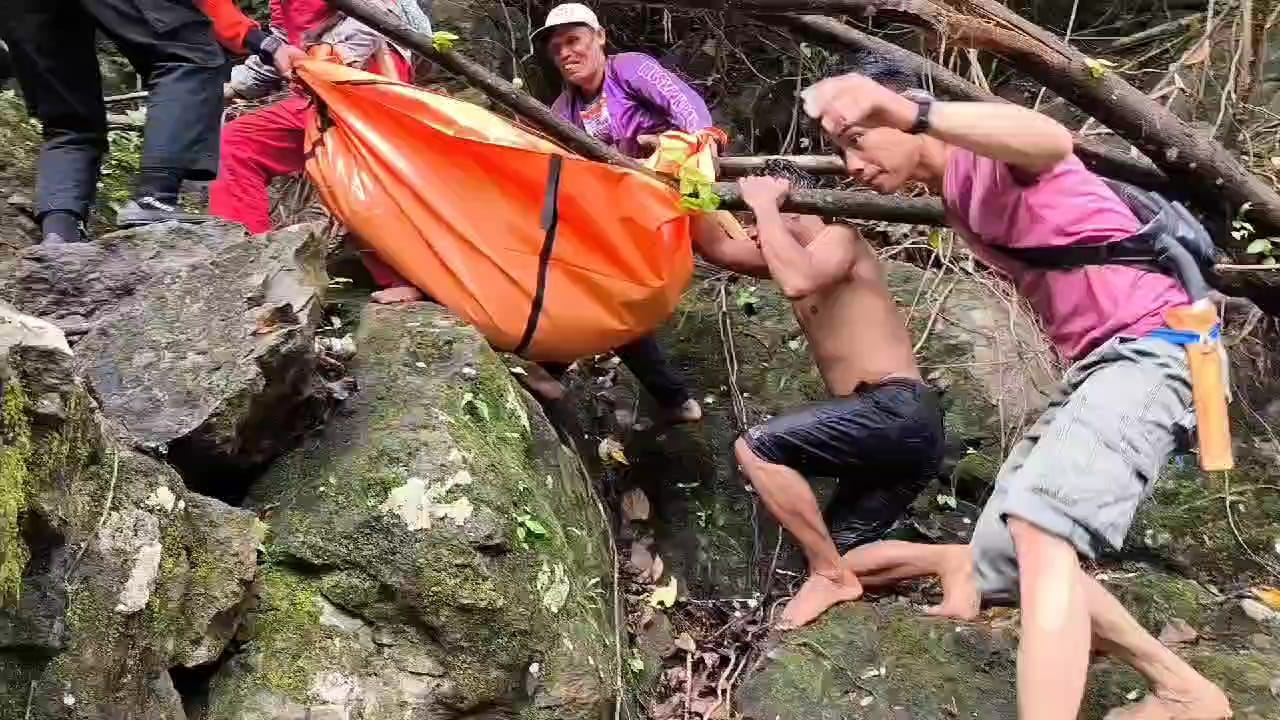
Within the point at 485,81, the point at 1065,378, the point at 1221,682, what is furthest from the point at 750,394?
the point at 1221,682

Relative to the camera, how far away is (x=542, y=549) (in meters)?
2.52

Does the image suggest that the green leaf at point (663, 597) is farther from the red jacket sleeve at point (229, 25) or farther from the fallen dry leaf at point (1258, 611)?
the red jacket sleeve at point (229, 25)

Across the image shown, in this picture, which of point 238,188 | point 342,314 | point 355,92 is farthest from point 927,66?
point 238,188

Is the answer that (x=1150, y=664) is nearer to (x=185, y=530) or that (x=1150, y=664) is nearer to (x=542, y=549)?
(x=542, y=549)

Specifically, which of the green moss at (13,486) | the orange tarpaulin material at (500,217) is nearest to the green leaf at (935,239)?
the orange tarpaulin material at (500,217)

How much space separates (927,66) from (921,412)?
4.59 feet

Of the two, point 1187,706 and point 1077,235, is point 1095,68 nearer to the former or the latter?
point 1077,235

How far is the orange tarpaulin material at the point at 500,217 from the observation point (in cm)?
295

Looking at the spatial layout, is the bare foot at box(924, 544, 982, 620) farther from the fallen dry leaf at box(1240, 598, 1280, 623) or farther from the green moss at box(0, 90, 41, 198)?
the green moss at box(0, 90, 41, 198)

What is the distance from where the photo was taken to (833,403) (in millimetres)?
3064

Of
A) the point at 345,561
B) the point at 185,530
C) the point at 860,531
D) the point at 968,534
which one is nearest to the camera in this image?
the point at 185,530

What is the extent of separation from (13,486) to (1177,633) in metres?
2.97

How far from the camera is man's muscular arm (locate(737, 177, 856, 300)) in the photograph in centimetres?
287

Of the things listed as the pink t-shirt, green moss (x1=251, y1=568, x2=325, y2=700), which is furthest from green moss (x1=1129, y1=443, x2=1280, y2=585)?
green moss (x1=251, y1=568, x2=325, y2=700)
